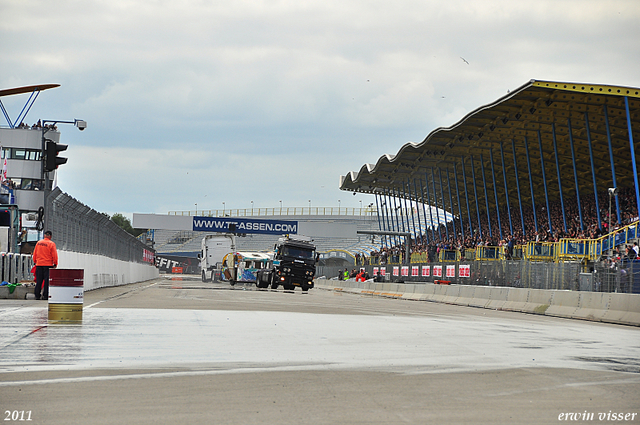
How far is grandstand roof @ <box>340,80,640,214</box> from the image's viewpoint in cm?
3962

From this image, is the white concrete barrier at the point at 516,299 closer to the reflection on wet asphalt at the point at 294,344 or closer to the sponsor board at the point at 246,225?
the reflection on wet asphalt at the point at 294,344

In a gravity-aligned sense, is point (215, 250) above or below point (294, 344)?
above

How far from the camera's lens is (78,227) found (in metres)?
28.8

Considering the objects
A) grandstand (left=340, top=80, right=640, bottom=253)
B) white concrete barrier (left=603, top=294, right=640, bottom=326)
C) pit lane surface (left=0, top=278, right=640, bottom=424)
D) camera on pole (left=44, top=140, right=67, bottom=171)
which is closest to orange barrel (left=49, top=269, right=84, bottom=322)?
pit lane surface (left=0, top=278, right=640, bottom=424)

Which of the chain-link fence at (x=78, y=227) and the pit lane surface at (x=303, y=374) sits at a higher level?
the chain-link fence at (x=78, y=227)

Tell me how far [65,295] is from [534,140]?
43288 millimetres

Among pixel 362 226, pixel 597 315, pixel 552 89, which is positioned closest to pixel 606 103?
pixel 552 89

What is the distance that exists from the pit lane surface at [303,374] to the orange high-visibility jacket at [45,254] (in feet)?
19.4

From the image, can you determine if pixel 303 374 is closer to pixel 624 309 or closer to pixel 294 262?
pixel 624 309

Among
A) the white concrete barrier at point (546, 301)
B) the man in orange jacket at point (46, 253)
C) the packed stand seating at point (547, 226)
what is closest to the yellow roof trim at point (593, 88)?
the packed stand seating at point (547, 226)

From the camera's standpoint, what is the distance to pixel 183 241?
127 meters

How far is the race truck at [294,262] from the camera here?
46.1 m

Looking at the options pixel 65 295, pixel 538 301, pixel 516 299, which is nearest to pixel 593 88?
pixel 516 299

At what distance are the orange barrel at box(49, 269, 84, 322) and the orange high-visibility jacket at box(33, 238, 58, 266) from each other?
5946 millimetres
